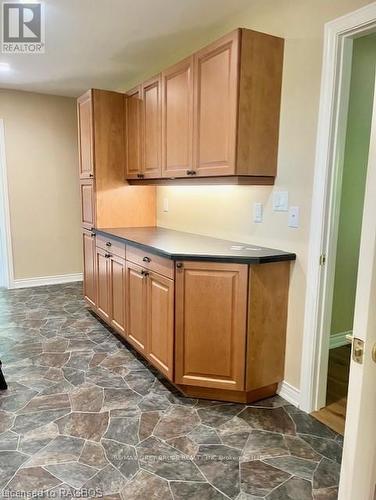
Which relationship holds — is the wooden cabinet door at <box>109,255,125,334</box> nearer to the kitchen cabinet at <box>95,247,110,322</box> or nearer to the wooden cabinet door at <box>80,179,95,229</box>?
the kitchen cabinet at <box>95,247,110,322</box>

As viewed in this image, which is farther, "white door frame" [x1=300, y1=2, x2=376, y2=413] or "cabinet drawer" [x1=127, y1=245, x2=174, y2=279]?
"cabinet drawer" [x1=127, y1=245, x2=174, y2=279]

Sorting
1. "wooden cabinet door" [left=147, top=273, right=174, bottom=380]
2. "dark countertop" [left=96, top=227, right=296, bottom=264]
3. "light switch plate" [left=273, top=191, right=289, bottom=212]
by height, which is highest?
"light switch plate" [left=273, top=191, right=289, bottom=212]

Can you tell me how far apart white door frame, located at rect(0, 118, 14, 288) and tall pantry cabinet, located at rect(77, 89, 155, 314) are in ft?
4.81

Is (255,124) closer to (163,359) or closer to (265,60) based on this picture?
(265,60)

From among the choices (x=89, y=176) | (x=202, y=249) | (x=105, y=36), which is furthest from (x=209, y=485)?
(x=105, y=36)

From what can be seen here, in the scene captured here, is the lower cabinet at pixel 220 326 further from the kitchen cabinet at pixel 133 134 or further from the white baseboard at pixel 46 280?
the white baseboard at pixel 46 280

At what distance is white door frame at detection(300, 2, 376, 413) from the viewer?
194cm

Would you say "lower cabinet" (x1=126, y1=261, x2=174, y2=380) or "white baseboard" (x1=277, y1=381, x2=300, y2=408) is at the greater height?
"lower cabinet" (x1=126, y1=261, x2=174, y2=380)

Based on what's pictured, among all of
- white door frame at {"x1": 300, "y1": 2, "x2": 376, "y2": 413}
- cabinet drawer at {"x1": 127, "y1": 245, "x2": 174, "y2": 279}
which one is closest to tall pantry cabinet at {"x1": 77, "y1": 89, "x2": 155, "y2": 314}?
cabinet drawer at {"x1": 127, "y1": 245, "x2": 174, "y2": 279}

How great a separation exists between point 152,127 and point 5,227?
108 inches

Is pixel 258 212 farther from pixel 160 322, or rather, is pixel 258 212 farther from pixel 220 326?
pixel 160 322

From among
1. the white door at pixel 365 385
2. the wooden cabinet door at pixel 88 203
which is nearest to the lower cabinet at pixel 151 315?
the wooden cabinet door at pixel 88 203

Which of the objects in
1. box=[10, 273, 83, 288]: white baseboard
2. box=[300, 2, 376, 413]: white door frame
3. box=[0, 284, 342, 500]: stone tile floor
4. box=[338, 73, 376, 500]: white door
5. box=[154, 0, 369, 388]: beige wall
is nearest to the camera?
box=[338, 73, 376, 500]: white door

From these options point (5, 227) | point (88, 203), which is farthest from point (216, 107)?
point (5, 227)
